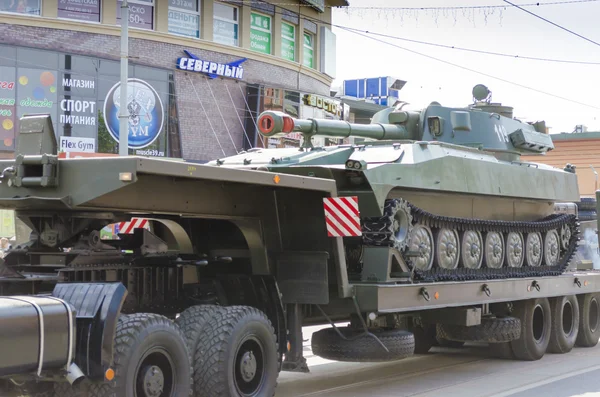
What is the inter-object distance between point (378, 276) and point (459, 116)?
4.26m

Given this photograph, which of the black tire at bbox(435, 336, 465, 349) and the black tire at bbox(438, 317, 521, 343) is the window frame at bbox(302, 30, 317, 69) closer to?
the black tire at bbox(435, 336, 465, 349)

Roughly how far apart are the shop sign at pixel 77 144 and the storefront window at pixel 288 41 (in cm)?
877

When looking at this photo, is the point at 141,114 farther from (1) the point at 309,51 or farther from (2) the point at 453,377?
(2) the point at 453,377

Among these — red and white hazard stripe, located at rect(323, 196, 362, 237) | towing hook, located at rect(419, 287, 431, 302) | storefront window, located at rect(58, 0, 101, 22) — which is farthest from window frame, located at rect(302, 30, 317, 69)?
red and white hazard stripe, located at rect(323, 196, 362, 237)

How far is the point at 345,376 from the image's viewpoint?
39.2ft

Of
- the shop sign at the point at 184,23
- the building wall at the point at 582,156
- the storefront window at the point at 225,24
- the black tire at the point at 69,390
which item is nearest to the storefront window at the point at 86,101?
the shop sign at the point at 184,23

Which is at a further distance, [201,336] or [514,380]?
[514,380]

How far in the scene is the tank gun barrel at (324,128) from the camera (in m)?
11.6

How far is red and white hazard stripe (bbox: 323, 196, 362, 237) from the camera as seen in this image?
9.12 m

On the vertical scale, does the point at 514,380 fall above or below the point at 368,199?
below

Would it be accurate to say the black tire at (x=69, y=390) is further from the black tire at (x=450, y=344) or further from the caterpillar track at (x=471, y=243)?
the black tire at (x=450, y=344)

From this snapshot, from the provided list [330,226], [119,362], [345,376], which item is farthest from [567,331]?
[119,362]

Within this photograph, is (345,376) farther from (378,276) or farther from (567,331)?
(567,331)

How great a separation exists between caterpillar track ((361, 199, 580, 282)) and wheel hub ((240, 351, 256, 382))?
2.50m
